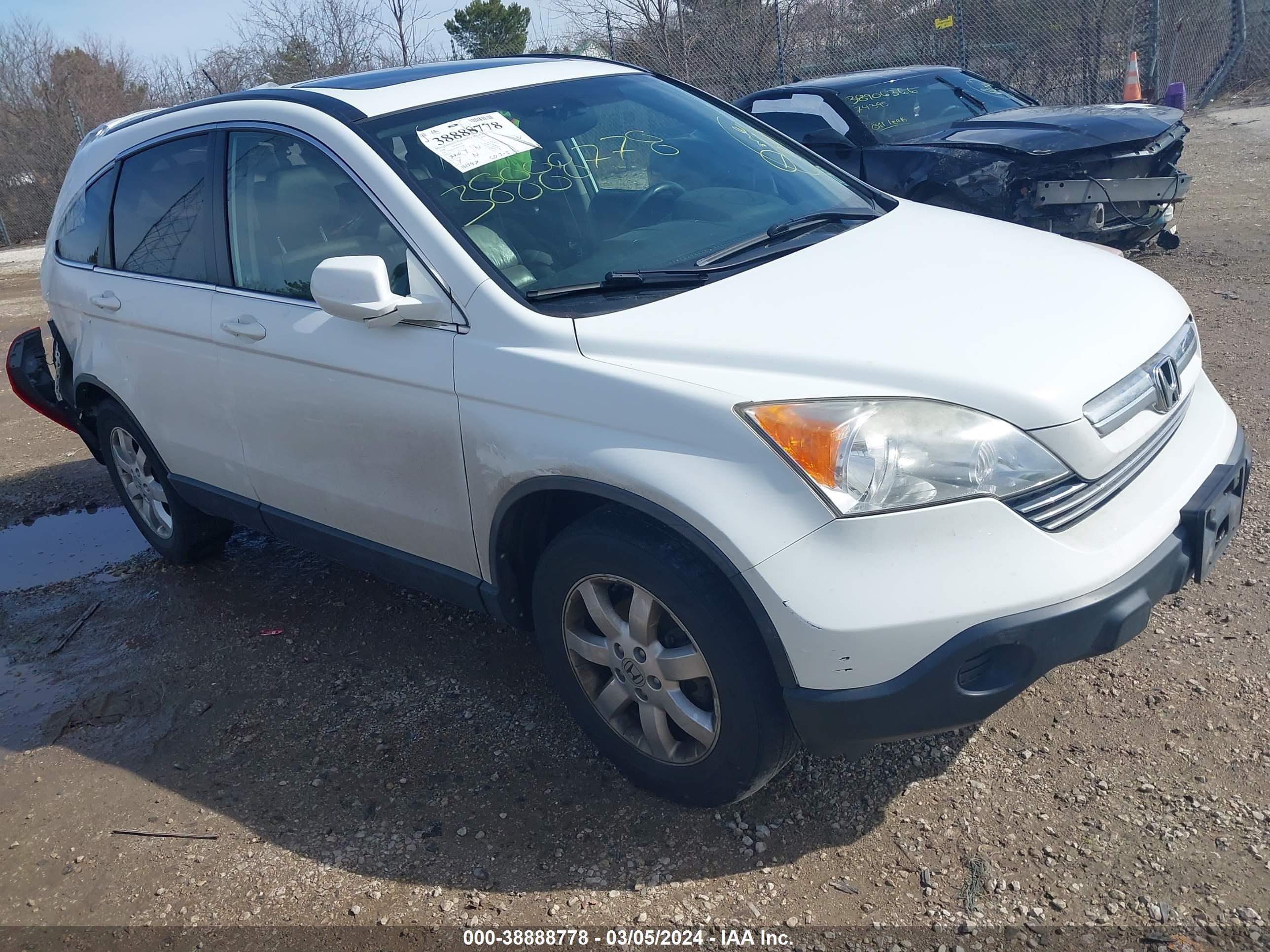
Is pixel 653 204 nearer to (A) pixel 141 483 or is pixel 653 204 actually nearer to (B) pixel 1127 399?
(B) pixel 1127 399

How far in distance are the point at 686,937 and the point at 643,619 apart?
0.75 m

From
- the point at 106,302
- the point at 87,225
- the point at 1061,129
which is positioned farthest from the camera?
the point at 1061,129

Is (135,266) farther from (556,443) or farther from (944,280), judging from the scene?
(944,280)

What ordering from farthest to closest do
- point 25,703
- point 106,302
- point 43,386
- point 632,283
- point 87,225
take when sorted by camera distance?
point 43,386
point 87,225
point 106,302
point 25,703
point 632,283

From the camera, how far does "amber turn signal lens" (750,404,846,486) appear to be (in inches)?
90.3

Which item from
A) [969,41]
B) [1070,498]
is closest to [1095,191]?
[1070,498]

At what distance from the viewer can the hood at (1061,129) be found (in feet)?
21.9

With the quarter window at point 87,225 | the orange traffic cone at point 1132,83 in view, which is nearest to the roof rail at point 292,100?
the quarter window at point 87,225

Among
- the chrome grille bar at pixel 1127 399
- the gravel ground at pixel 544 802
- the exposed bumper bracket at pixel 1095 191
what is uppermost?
the chrome grille bar at pixel 1127 399

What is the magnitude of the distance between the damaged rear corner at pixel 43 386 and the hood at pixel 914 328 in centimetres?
335

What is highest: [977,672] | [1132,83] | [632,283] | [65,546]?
[632,283]

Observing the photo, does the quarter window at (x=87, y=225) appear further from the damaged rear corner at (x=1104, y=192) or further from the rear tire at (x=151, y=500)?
the damaged rear corner at (x=1104, y=192)

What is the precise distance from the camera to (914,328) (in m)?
2.55

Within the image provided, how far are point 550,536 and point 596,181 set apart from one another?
45.7 inches
